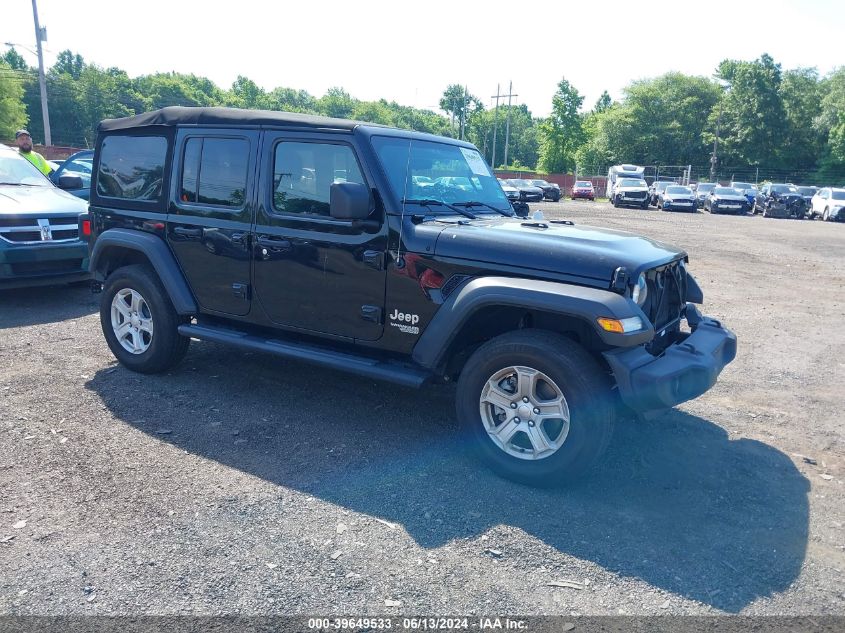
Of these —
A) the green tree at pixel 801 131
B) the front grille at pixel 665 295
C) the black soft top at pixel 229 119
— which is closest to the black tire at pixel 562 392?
the front grille at pixel 665 295

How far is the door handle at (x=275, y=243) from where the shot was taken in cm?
463

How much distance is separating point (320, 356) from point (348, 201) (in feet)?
3.62

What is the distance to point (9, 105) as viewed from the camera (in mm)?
64375

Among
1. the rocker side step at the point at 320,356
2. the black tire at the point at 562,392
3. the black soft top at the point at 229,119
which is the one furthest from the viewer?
the black soft top at the point at 229,119

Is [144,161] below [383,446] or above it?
above

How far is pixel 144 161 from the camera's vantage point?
5.41m

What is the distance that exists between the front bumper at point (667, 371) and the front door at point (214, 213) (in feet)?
8.88

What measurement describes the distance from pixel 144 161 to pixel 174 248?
31.5 inches

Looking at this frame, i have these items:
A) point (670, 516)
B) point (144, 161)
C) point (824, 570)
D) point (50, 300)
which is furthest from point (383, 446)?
point (50, 300)

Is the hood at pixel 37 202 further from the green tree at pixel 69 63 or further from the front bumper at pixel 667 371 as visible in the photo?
the green tree at pixel 69 63

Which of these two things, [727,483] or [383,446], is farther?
[383,446]

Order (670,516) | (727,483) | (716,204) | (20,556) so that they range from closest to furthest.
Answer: (20,556) → (670,516) → (727,483) → (716,204)

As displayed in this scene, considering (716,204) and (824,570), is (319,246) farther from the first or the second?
(716,204)

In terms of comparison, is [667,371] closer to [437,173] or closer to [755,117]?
[437,173]
